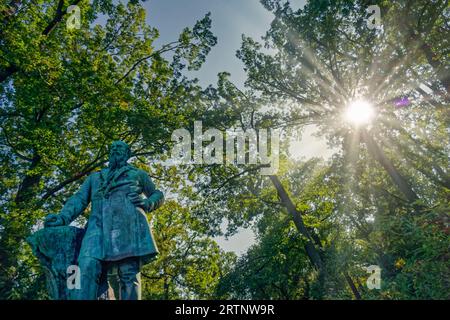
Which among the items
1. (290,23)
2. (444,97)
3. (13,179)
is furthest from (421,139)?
(13,179)

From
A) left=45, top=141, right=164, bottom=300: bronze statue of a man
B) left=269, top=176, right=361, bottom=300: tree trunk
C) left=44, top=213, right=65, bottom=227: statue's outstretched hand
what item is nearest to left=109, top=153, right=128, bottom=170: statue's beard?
left=45, top=141, right=164, bottom=300: bronze statue of a man

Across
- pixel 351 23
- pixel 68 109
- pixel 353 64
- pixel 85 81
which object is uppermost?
pixel 351 23

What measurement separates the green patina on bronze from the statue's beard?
0.51ft

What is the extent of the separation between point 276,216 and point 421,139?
8.70 meters

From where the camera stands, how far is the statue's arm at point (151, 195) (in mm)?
5621

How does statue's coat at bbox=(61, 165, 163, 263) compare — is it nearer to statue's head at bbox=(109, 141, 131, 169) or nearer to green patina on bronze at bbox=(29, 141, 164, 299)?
green patina on bronze at bbox=(29, 141, 164, 299)

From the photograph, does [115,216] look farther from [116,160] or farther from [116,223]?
[116,160]

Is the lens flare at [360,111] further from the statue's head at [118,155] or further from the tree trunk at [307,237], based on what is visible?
the statue's head at [118,155]

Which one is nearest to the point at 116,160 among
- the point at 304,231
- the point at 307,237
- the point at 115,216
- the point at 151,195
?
the point at 151,195
